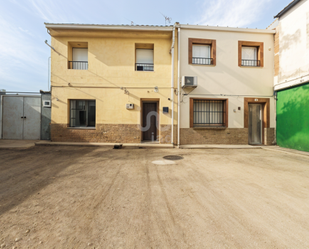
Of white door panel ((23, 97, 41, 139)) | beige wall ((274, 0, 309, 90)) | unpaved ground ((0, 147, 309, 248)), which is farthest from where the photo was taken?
white door panel ((23, 97, 41, 139))

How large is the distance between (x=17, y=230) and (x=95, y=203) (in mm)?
994

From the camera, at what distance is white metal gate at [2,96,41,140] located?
9.18m

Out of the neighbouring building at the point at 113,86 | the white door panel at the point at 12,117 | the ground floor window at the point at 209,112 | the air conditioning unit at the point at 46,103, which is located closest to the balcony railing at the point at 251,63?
the ground floor window at the point at 209,112

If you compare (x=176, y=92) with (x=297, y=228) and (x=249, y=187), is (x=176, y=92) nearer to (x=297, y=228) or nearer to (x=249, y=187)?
(x=249, y=187)

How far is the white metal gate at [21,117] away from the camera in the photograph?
9180mm

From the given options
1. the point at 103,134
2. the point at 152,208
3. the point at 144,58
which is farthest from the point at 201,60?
the point at 152,208

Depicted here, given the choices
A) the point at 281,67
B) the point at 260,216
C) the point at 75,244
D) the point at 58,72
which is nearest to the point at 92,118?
the point at 58,72

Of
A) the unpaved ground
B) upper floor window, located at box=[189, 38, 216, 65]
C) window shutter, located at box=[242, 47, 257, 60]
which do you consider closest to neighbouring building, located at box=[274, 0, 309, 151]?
window shutter, located at box=[242, 47, 257, 60]

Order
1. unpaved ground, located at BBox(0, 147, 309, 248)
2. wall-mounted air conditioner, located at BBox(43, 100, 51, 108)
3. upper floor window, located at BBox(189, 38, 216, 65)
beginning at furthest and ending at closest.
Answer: wall-mounted air conditioner, located at BBox(43, 100, 51, 108) < upper floor window, located at BBox(189, 38, 216, 65) < unpaved ground, located at BBox(0, 147, 309, 248)

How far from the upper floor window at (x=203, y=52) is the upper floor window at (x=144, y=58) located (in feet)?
8.17

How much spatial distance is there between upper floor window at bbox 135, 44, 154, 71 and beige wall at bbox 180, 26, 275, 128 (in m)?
1.94

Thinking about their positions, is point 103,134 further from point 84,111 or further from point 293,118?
point 293,118

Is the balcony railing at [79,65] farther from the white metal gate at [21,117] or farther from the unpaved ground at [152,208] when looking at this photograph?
the unpaved ground at [152,208]

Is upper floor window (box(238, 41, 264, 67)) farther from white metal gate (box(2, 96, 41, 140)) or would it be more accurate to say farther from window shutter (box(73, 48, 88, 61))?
white metal gate (box(2, 96, 41, 140))
